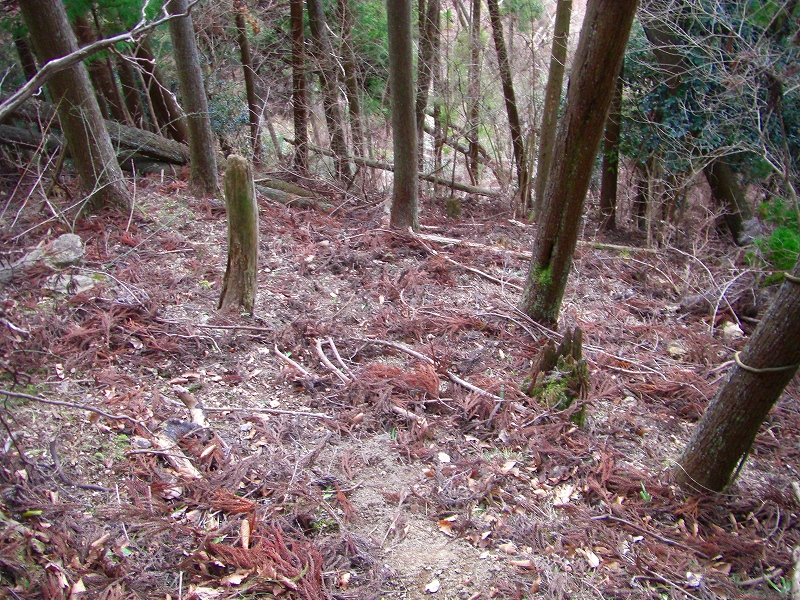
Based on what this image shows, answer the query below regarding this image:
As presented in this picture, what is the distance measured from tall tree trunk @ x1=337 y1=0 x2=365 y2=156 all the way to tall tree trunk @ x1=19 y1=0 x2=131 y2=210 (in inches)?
201

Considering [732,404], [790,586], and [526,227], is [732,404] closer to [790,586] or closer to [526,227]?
[790,586]

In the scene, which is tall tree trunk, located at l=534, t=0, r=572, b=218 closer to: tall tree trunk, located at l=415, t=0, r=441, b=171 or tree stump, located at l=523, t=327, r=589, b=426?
tall tree trunk, located at l=415, t=0, r=441, b=171

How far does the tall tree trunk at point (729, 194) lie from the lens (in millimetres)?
10102

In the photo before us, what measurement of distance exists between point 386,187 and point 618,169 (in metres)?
5.13

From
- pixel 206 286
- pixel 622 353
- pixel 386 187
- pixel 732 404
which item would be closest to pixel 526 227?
pixel 386 187

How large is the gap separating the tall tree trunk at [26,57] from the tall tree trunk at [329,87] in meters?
4.95

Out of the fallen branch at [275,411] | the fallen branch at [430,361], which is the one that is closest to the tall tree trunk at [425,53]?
the fallen branch at [430,361]

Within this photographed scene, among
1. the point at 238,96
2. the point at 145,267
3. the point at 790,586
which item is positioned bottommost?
the point at 790,586

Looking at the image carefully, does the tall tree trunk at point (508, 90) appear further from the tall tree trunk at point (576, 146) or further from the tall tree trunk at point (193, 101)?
the tall tree trunk at point (193, 101)

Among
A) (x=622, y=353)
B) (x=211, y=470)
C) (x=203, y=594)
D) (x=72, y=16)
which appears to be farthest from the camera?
(x=72, y=16)

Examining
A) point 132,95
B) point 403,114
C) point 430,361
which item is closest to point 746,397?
point 430,361

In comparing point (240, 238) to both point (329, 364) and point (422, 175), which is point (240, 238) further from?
point (422, 175)

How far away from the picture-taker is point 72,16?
871cm

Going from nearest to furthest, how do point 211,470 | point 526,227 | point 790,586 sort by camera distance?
1. point 790,586
2. point 211,470
3. point 526,227
